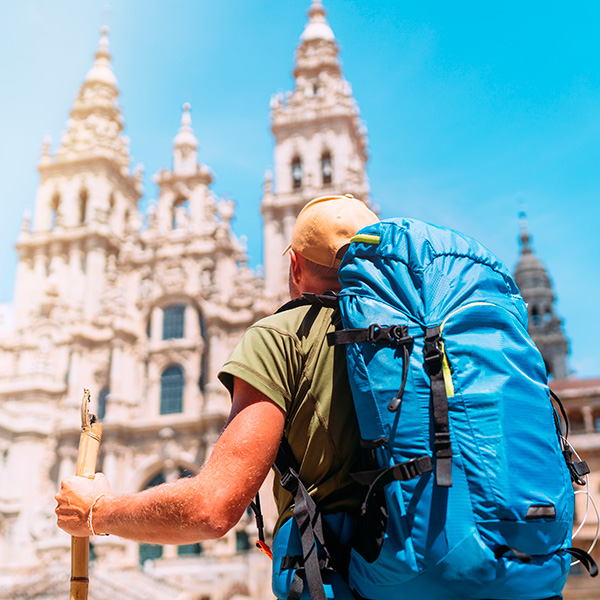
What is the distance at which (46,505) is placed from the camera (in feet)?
91.4

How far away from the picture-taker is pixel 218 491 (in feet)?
6.81

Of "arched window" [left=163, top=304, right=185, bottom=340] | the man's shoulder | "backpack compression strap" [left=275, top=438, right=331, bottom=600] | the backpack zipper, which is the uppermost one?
"arched window" [left=163, top=304, right=185, bottom=340]

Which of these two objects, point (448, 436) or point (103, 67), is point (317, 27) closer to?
point (103, 67)

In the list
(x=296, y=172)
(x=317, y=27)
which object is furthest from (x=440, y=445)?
(x=317, y=27)

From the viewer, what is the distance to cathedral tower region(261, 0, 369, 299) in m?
31.7

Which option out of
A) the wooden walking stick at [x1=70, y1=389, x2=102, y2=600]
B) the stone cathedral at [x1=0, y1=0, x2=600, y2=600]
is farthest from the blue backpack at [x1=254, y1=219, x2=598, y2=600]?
the stone cathedral at [x1=0, y1=0, x2=600, y2=600]

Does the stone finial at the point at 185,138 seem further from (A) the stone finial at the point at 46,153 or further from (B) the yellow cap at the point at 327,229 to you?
(B) the yellow cap at the point at 327,229

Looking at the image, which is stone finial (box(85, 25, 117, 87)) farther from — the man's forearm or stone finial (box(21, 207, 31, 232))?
the man's forearm

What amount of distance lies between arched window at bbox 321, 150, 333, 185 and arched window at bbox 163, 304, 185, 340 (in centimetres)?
868

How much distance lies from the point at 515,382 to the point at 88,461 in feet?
4.96

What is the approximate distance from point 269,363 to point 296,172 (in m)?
32.3

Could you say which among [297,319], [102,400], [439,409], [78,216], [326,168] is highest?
[326,168]

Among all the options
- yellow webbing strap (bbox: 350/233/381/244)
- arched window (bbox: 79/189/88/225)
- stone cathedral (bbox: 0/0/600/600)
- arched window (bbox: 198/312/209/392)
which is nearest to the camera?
yellow webbing strap (bbox: 350/233/381/244)

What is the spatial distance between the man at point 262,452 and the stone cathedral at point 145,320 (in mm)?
21578
